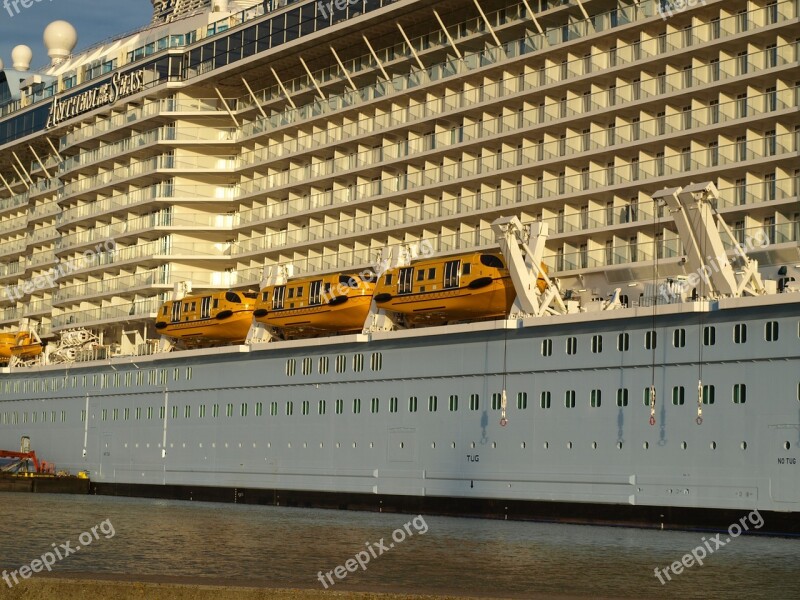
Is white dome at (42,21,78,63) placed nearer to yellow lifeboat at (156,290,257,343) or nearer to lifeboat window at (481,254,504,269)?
yellow lifeboat at (156,290,257,343)

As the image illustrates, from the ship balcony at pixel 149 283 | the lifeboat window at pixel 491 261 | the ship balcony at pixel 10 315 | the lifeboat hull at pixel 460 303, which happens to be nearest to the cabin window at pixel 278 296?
the lifeboat hull at pixel 460 303

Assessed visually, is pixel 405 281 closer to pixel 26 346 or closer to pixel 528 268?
pixel 528 268

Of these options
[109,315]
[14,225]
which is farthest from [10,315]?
[109,315]

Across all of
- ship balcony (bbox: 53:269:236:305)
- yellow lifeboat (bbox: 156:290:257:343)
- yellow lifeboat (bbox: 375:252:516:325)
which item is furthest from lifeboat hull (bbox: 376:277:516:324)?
ship balcony (bbox: 53:269:236:305)

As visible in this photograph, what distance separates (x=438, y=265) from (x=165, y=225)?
1761 centimetres

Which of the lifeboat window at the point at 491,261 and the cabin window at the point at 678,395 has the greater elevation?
the lifeboat window at the point at 491,261

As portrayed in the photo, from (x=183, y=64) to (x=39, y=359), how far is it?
1516 centimetres

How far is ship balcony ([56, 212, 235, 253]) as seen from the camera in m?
53.3

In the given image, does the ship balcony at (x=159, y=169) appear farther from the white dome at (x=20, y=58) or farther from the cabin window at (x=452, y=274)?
the white dome at (x=20, y=58)

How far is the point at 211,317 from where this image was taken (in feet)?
158

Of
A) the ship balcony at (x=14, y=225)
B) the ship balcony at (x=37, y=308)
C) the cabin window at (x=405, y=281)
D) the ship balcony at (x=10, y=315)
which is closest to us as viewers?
the cabin window at (x=405, y=281)

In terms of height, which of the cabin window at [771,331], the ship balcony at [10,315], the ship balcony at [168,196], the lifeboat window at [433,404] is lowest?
the lifeboat window at [433,404]

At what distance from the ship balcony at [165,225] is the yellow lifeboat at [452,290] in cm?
1394

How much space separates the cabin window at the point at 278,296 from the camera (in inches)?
1780
